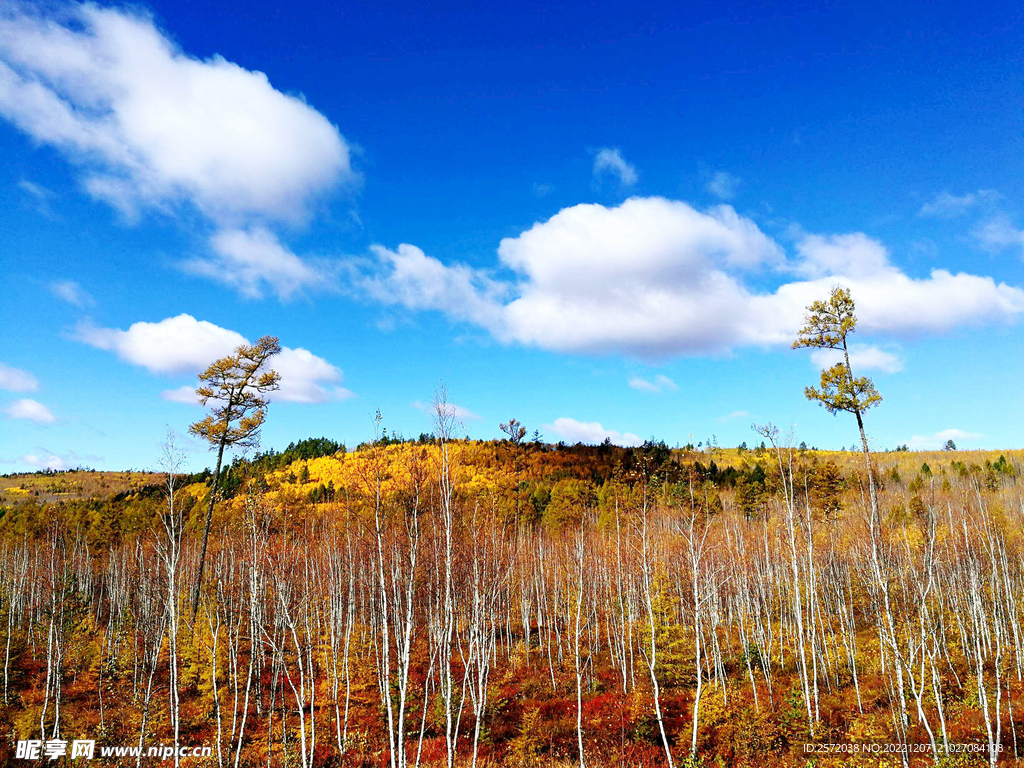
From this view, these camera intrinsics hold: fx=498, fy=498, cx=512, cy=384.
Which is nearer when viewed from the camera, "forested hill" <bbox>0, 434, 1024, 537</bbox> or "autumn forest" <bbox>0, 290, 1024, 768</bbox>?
"autumn forest" <bbox>0, 290, 1024, 768</bbox>

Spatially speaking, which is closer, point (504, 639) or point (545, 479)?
point (504, 639)

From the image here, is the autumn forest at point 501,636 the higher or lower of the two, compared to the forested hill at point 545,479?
lower

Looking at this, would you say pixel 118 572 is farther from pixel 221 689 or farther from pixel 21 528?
pixel 221 689

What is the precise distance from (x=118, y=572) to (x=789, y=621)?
6460 cm

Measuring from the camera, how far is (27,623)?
44531mm

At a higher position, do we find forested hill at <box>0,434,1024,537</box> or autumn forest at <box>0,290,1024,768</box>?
forested hill at <box>0,434,1024,537</box>

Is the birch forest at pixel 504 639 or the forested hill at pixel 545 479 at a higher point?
the forested hill at pixel 545 479

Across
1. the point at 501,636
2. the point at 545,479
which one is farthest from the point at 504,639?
the point at 545,479

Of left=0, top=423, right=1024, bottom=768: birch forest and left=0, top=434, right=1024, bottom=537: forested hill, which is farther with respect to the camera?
left=0, top=434, right=1024, bottom=537: forested hill

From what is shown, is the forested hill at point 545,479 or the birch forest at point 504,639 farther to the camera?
the forested hill at point 545,479

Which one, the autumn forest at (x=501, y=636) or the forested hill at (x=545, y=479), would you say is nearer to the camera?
the autumn forest at (x=501, y=636)

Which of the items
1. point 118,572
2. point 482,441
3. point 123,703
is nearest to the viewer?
point 123,703

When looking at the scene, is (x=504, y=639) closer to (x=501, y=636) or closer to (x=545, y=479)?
(x=501, y=636)

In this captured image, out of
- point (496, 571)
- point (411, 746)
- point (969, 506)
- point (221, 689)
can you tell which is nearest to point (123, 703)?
point (221, 689)
